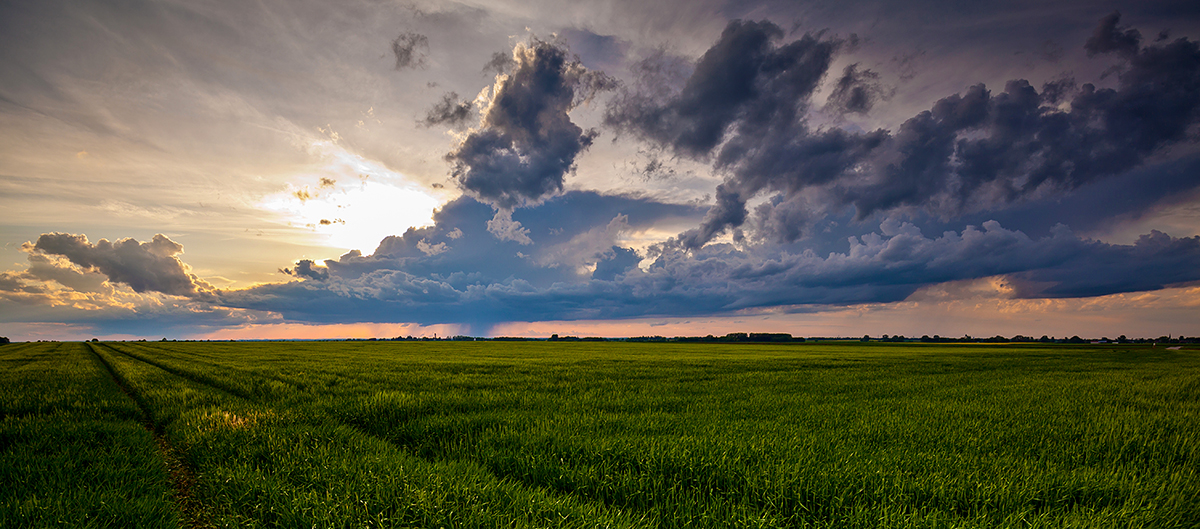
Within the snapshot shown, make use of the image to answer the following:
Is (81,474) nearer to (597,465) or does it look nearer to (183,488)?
(183,488)

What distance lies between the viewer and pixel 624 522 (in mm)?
4059

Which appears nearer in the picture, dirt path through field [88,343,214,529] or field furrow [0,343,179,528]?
field furrow [0,343,179,528]

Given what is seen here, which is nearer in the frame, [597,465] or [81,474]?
[81,474]

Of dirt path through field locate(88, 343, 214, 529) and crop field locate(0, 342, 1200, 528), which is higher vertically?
crop field locate(0, 342, 1200, 528)

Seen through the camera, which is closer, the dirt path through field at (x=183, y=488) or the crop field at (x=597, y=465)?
the crop field at (x=597, y=465)

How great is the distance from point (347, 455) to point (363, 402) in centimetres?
479

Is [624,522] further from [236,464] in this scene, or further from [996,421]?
[996,421]

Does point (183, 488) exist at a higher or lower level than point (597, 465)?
lower

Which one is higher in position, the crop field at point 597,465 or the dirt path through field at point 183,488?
the crop field at point 597,465

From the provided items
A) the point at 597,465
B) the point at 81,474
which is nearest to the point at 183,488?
the point at 81,474

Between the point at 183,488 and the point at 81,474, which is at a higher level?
the point at 81,474

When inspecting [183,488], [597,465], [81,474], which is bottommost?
[183,488]

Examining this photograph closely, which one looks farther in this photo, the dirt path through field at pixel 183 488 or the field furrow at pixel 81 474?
the dirt path through field at pixel 183 488

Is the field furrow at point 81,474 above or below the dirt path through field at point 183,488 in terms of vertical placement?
above
